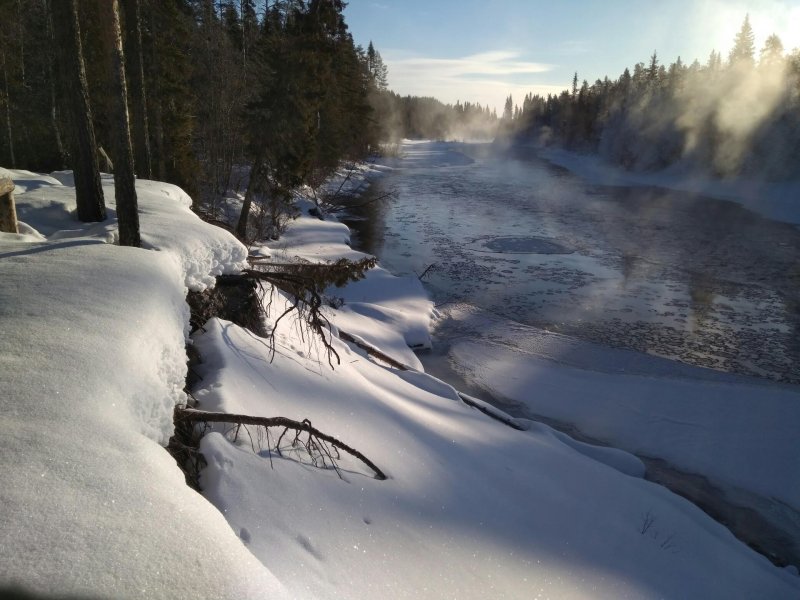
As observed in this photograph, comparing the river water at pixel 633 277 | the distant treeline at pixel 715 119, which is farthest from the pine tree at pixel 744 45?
the river water at pixel 633 277

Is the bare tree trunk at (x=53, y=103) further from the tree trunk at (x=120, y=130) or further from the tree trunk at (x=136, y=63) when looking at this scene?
the tree trunk at (x=120, y=130)

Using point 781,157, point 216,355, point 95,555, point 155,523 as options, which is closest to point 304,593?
point 155,523

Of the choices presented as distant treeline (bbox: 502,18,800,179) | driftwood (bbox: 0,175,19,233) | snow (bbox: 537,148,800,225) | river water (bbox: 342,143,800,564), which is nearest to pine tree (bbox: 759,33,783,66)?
distant treeline (bbox: 502,18,800,179)

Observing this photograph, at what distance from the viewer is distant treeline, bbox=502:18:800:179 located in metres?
41.8

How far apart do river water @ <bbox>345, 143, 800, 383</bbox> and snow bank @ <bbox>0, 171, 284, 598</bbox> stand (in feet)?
36.0

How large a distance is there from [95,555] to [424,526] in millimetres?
2607

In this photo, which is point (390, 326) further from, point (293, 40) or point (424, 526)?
point (293, 40)

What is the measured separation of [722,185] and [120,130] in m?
46.9

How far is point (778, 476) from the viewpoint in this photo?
7703 mm

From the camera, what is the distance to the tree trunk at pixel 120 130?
5.48 metres

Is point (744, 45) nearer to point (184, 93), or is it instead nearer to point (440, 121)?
point (184, 93)

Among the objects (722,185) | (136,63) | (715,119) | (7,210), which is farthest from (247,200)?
(715,119)

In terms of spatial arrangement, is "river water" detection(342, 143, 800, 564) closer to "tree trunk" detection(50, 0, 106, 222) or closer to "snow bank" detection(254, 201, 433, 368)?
"snow bank" detection(254, 201, 433, 368)

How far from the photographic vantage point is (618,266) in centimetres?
1812
